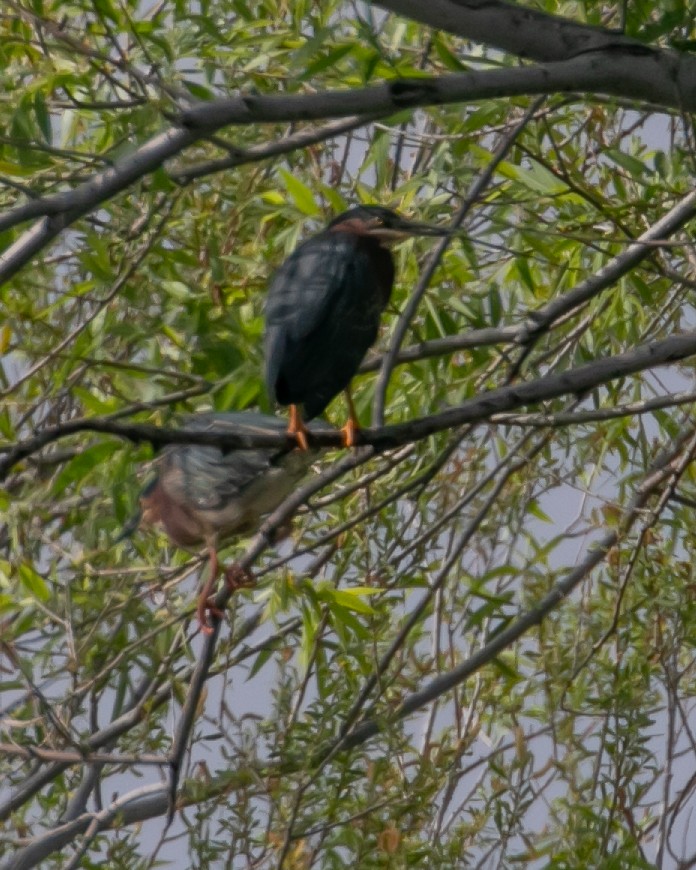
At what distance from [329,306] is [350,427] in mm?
463

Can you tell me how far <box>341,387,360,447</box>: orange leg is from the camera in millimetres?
2869

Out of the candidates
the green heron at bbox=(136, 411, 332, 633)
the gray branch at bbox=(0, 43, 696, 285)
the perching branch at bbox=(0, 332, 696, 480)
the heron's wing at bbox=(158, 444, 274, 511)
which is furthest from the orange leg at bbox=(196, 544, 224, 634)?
the gray branch at bbox=(0, 43, 696, 285)

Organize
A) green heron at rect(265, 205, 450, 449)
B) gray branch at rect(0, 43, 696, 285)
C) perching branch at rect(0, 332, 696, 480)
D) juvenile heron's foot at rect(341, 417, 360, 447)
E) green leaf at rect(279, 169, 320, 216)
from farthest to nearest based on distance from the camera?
green leaf at rect(279, 169, 320, 216) → green heron at rect(265, 205, 450, 449) → juvenile heron's foot at rect(341, 417, 360, 447) → perching branch at rect(0, 332, 696, 480) → gray branch at rect(0, 43, 696, 285)

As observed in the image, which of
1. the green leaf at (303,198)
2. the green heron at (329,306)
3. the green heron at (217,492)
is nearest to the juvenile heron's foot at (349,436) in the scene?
the green heron at (329,306)

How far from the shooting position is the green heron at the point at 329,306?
3.23 metres

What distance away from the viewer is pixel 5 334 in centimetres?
344

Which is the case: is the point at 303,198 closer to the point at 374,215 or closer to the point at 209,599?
the point at 374,215

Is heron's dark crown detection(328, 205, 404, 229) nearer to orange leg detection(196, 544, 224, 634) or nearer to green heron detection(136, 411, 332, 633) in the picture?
green heron detection(136, 411, 332, 633)

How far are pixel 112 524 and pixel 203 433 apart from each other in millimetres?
1396

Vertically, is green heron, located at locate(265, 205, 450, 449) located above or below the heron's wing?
above

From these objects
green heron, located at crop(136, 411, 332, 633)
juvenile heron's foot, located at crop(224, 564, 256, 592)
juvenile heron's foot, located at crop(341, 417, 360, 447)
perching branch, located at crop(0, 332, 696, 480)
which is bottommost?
perching branch, located at crop(0, 332, 696, 480)

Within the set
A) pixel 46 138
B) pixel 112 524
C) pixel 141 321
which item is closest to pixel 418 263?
pixel 141 321

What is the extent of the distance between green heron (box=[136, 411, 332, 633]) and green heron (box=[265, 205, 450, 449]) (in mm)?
137

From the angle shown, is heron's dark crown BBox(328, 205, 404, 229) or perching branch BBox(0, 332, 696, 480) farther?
heron's dark crown BBox(328, 205, 404, 229)
